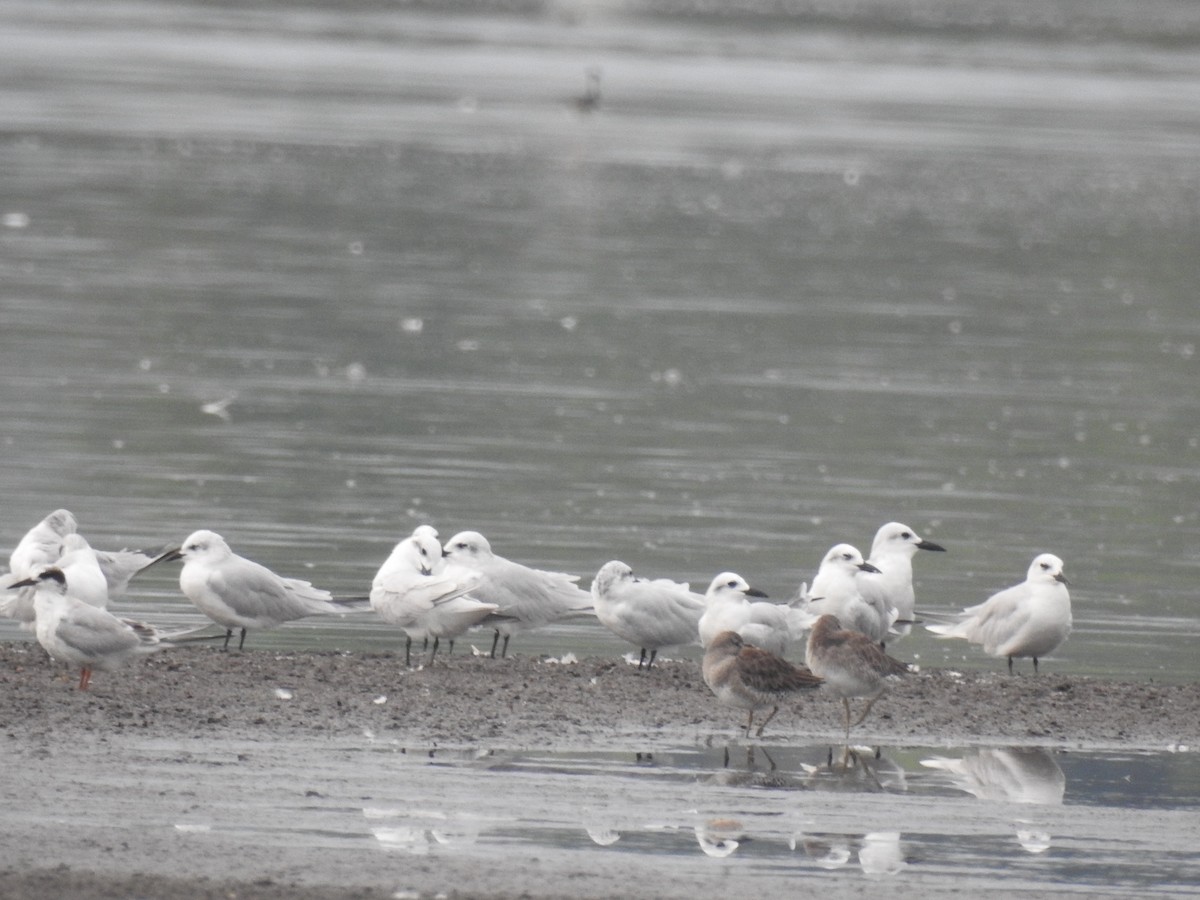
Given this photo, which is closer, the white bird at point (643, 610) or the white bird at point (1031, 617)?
the white bird at point (643, 610)

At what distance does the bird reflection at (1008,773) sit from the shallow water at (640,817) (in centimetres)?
2

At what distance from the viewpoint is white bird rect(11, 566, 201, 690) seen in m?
10.9

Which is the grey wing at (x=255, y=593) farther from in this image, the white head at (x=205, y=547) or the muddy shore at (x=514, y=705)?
the muddy shore at (x=514, y=705)

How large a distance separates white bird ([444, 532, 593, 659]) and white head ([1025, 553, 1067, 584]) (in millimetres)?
2533

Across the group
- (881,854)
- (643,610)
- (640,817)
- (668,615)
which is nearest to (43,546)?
(643,610)

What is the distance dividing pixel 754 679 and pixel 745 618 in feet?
4.20

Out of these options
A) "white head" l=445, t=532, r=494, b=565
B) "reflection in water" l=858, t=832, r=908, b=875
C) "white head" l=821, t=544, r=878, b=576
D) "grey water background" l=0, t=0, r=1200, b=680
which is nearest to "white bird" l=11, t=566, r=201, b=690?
"white head" l=445, t=532, r=494, b=565

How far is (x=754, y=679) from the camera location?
34.5 feet

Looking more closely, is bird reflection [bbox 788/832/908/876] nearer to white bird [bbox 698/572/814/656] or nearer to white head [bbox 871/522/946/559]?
white bird [bbox 698/572/814/656]

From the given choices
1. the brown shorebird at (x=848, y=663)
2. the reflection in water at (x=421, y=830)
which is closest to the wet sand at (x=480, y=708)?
the brown shorebird at (x=848, y=663)

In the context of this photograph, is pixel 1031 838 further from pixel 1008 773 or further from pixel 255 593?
pixel 255 593

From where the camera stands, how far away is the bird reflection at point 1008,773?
9883 mm

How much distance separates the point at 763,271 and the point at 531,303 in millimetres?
6037

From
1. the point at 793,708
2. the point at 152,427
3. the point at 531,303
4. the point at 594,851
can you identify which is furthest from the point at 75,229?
the point at 594,851
